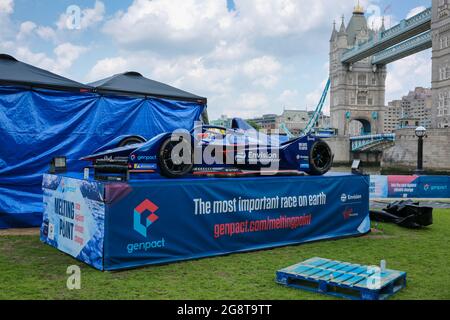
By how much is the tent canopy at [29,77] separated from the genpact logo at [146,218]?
5.26 meters

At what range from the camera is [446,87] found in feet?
197

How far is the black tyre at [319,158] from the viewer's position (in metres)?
9.13

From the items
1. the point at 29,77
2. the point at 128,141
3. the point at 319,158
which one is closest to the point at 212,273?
the point at 319,158

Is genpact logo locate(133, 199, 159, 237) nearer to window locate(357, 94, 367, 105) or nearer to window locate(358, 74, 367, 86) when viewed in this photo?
window locate(357, 94, 367, 105)

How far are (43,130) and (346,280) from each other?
776cm

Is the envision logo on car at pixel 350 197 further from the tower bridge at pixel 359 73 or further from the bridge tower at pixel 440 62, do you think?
the tower bridge at pixel 359 73

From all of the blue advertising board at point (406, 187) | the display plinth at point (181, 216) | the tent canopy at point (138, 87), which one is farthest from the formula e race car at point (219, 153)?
the blue advertising board at point (406, 187)

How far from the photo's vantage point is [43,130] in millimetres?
10211

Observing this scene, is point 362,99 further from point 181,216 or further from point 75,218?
point 75,218

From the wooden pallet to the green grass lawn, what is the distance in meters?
0.14

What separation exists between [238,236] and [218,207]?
68 centimetres

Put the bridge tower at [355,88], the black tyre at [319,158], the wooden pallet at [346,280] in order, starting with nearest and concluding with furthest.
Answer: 1. the wooden pallet at [346,280]
2. the black tyre at [319,158]
3. the bridge tower at [355,88]

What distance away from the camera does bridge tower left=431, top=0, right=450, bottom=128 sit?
5966 centimetres

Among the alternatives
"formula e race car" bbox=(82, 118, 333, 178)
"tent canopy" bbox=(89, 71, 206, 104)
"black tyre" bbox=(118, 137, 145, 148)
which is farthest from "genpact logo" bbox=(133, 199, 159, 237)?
"tent canopy" bbox=(89, 71, 206, 104)
